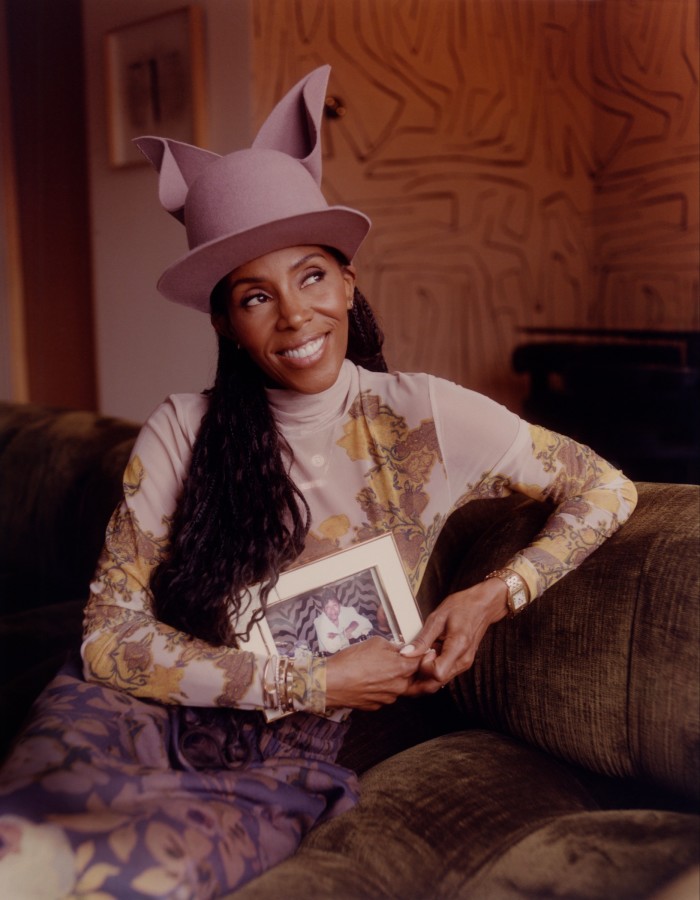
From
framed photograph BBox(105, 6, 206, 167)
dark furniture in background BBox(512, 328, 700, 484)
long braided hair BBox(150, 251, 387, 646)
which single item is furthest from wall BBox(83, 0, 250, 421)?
long braided hair BBox(150, 251, 387, 646)

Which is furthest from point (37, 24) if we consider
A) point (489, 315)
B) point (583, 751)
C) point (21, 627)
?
point (583, 751)

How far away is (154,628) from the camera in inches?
45.2

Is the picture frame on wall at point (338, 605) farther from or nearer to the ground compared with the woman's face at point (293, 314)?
nearer to the ground

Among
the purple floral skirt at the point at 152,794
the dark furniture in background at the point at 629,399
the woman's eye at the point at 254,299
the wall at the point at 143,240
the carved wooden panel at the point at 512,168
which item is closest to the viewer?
the purple floral skirt at the point at 152,794

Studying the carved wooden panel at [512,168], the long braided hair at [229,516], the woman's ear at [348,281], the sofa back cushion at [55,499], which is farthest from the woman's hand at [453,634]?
the carved wooden panel at [512,168]

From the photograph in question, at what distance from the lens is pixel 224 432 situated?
1256mm

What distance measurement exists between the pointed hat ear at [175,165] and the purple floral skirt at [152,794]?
2.25ft

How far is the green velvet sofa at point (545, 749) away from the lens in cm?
99

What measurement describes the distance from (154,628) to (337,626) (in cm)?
24

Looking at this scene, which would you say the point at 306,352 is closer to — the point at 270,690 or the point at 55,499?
the point at 270,690

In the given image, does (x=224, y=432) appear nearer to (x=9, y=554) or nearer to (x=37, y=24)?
(x=9, y=554)

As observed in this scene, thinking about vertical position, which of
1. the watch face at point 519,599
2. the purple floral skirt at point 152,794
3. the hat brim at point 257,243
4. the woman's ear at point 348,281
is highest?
the hat brim at point 257,243

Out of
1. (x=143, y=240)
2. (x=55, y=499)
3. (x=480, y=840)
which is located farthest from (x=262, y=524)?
(x=143, y=240)

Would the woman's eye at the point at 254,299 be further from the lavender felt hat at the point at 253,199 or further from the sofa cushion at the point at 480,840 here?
the sofa cushion at the point at 480,840
